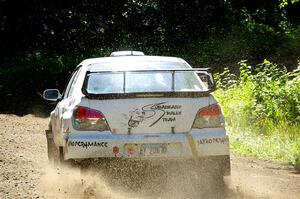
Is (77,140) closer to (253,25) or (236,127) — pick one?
(236,127)

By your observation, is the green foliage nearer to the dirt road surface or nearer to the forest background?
the dirt road surface

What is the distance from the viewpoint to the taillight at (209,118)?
6590 mm

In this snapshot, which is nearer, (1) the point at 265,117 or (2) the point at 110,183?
(2) the point at 110,183

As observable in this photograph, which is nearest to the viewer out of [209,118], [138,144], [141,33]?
[138,144]

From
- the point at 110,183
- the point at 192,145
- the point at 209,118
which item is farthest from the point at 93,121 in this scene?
the point at 209,118

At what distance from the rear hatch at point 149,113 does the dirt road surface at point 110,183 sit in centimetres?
51

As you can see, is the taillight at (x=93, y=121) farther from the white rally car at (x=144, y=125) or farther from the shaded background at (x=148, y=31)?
the shaded background at (x=148, y=31)

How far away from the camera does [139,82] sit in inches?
274

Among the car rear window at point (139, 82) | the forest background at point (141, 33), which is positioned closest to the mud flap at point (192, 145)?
the car rear window at point (139, 82)

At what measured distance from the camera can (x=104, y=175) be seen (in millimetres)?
6508

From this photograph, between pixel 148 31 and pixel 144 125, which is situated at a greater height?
pixel 144 125

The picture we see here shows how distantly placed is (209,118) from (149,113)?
66cm

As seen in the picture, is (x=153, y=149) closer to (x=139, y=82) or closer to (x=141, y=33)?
(x=139, y=82)

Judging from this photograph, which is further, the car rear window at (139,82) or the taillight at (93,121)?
the car rear window at (139,82)
